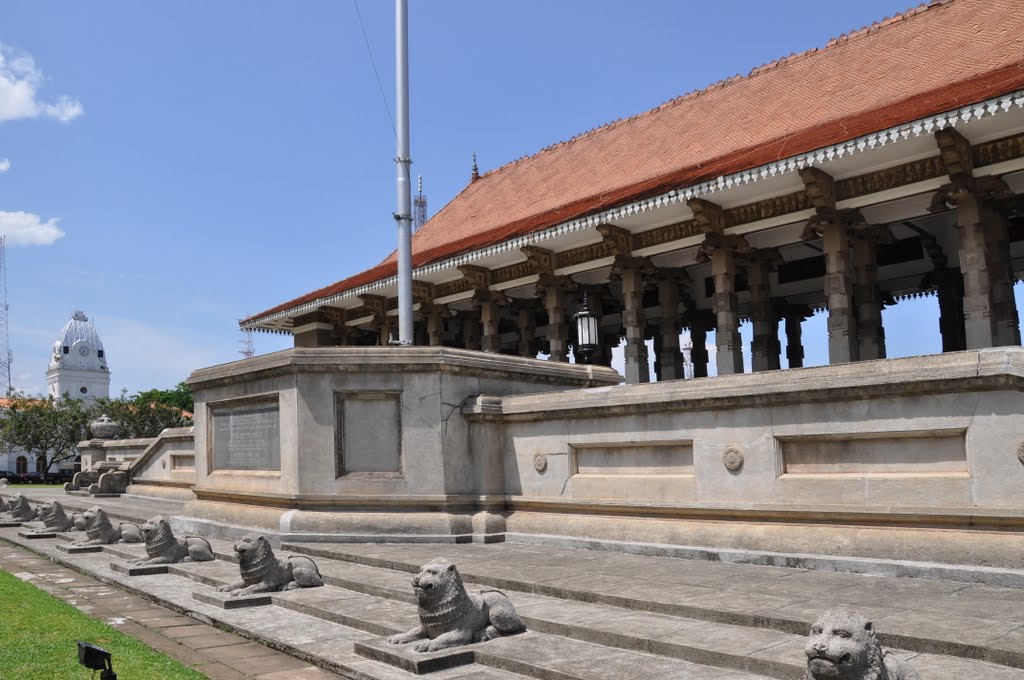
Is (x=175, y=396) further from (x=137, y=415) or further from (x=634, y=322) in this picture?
(x=634, y=322)

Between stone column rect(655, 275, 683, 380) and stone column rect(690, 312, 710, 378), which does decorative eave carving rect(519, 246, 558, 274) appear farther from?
stone column rect(690, 312, 710, 378)

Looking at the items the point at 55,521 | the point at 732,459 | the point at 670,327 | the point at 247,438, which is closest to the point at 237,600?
the point at 247,438

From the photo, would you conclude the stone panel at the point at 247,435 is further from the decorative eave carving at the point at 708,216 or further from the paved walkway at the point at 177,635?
the decorative eave carving at the point at 708,216

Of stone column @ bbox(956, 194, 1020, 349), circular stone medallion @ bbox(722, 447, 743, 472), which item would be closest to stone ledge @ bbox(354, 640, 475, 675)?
circular stone medallion @ bbox(722, 447, 743, 472)

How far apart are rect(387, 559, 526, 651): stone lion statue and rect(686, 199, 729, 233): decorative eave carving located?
10.7 metres

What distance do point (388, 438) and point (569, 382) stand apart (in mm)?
2544

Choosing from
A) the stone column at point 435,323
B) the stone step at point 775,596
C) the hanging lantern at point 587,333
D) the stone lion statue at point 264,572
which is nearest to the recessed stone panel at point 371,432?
the stone step at point 775,596

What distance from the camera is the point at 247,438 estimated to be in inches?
413

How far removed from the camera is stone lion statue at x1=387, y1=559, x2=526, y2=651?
5.18 meters

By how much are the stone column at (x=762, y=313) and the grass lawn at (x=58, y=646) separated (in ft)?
44.8

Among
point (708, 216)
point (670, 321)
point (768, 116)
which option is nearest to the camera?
point (708, 216)

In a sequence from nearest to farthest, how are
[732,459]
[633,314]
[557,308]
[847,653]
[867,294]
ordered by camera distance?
[847,653] < [732,459] < [867,294] < [633,314] < [557,308]

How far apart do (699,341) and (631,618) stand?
1789 centimetres

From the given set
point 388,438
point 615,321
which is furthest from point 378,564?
point 615,321
